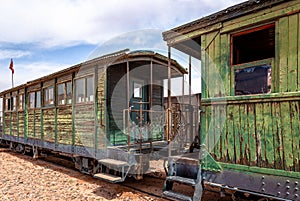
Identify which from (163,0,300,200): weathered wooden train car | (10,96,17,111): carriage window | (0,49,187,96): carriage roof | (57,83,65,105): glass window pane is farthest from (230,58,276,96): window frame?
(10,96,17,111): carriage window

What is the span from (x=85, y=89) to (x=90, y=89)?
22 cm

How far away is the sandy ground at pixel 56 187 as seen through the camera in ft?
17.4

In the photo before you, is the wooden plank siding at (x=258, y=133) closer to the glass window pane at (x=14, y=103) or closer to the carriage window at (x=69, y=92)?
the carriage window at (x=69, y=92)

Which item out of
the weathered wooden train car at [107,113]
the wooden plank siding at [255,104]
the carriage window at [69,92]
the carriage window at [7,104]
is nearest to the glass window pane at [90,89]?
the weathered wooden train car at [107,113]

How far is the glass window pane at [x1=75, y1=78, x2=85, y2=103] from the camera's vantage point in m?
7.02

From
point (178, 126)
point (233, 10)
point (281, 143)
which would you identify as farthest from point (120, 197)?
point (233, 10)

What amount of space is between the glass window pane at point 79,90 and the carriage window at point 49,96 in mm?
1914

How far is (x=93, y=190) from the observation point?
577 centimetres

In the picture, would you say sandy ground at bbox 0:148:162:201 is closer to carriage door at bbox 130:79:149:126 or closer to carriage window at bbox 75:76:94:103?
carriage door at bbox 130:79:149:126

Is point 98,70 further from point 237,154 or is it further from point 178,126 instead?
point 237,154

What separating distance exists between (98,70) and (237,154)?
4347mm

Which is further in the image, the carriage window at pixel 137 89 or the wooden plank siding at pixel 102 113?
the carriage window at pixel 137 89

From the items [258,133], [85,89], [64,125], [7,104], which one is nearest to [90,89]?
[85,89]

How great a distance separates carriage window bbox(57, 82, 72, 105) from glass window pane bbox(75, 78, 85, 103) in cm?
46
